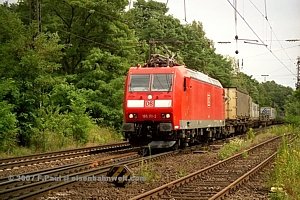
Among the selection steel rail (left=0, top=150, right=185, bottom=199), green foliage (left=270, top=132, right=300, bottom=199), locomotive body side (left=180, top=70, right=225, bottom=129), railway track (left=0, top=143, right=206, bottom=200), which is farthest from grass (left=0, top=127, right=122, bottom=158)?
green foliage (left=270, top=132, right=300, bottom=199)

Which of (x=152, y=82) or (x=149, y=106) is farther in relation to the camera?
(x=152, y=82)

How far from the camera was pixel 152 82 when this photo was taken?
19.6m

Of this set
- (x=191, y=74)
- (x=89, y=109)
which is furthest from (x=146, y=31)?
(x=191, y=74)

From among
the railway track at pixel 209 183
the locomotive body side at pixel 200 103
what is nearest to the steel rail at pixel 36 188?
the railway track at pixel 209 183

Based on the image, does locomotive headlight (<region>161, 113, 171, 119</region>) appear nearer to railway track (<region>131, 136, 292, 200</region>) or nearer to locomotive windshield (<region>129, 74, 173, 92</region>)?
locomotive windshield (<region>129, 74, 173, 92</region>)

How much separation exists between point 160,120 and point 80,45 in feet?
50.9

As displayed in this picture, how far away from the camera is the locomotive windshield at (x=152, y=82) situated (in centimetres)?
1933

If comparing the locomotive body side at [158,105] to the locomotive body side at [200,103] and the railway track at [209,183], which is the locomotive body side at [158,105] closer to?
the locomotive body side at [200,103]

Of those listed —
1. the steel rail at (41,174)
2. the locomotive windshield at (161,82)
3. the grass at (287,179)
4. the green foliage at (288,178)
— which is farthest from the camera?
the locomotive windshield at (161,82)

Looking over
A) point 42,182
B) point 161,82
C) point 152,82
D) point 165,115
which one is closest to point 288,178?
point 42,182

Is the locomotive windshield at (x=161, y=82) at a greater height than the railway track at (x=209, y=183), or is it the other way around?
the locomotive windshield at (x=161, y=82)

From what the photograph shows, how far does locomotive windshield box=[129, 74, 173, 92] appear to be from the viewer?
19.3 meters

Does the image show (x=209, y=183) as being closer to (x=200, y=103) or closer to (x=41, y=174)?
(x=41, y=174)

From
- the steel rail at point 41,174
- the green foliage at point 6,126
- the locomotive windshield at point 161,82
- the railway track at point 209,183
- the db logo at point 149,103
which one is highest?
the locomotive windshield at point 161,82
